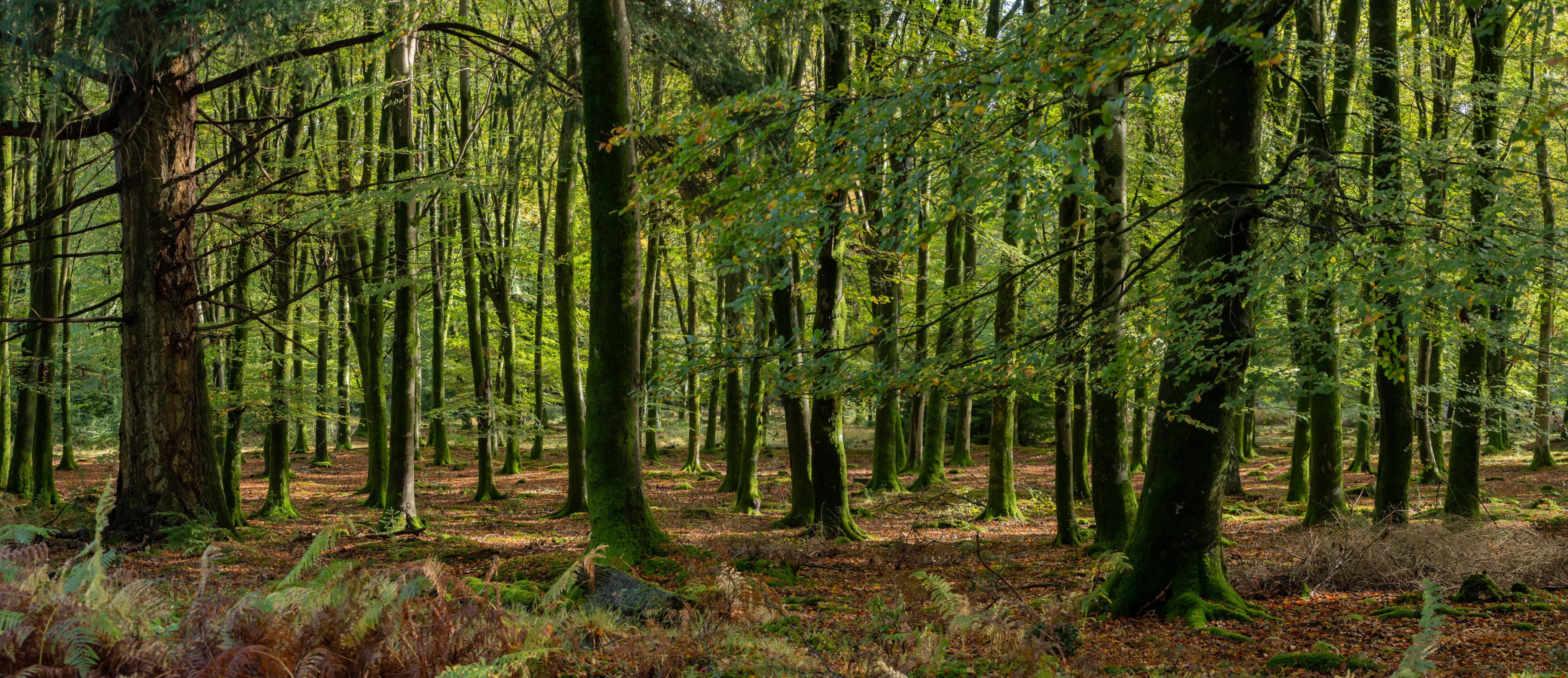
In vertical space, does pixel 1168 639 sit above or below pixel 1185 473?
below

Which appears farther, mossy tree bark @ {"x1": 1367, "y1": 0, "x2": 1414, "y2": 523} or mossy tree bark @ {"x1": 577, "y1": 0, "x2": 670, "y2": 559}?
mossy tree bark @ {"x1": 1367, "y1": 0, "x2": 1414, "y2": 523}

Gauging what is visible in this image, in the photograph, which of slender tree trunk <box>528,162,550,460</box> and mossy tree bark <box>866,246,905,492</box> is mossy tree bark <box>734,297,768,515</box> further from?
slender tree trunk <box>528,162,550,460</box>

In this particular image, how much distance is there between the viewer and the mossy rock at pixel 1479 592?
640 cm

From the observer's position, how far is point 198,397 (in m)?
9.54

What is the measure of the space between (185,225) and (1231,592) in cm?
1026

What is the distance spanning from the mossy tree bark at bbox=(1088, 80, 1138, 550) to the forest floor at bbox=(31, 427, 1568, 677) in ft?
2.23

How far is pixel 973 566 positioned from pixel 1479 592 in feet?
13.2

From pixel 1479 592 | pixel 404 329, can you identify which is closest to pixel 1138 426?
pixel 1479 592

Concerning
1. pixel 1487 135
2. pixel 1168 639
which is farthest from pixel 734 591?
pixel 1487 135

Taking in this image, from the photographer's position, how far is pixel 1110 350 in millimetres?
6375

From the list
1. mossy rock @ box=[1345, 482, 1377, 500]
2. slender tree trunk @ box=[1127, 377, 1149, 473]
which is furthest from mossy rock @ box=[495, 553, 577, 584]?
mossy rock @ box=[1345, 482, 1377, 500]

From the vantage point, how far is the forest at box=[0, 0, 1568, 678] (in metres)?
4.13

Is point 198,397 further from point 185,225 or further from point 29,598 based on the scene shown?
point 29,598

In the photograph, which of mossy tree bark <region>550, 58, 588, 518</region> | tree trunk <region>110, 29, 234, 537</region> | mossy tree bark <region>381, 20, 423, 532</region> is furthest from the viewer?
mossy tree bark <region>550, 58, 588, 518</region>
